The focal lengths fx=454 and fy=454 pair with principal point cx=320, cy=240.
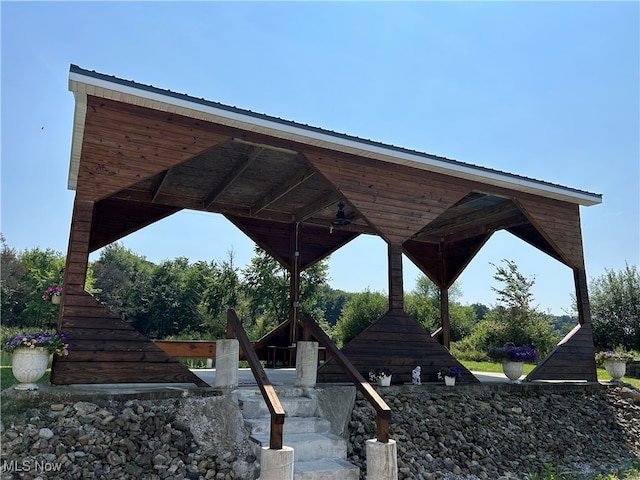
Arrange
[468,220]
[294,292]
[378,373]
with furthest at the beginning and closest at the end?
[468,220]
[294,292]
[378,373]

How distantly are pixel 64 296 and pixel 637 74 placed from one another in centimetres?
950

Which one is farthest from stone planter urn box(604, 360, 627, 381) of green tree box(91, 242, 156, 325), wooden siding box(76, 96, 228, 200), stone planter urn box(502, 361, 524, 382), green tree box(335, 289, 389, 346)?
green tree box(91, 242, 156, 325)

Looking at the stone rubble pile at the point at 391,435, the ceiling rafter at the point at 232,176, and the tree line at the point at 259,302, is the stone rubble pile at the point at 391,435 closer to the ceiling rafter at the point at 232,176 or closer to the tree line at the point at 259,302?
the ceiling rafter at the point at 232,176

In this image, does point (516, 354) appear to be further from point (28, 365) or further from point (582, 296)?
point (28, 365)

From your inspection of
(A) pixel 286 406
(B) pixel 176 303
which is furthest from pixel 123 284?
(A) pixel 286 406

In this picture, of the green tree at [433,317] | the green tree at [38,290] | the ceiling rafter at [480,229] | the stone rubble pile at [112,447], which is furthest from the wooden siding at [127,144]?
the green tree at [38,290]

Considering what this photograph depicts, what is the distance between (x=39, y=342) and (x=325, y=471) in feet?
9.52

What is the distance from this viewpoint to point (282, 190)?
799 cm

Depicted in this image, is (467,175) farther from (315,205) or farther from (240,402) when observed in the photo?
(240,402)

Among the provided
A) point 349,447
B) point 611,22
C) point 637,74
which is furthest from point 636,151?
point 349,447

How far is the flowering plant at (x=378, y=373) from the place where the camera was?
19.4 ft

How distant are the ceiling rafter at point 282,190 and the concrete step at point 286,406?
3594 mm

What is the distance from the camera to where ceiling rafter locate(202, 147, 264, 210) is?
21.7 feet

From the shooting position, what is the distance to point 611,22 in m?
7.80
